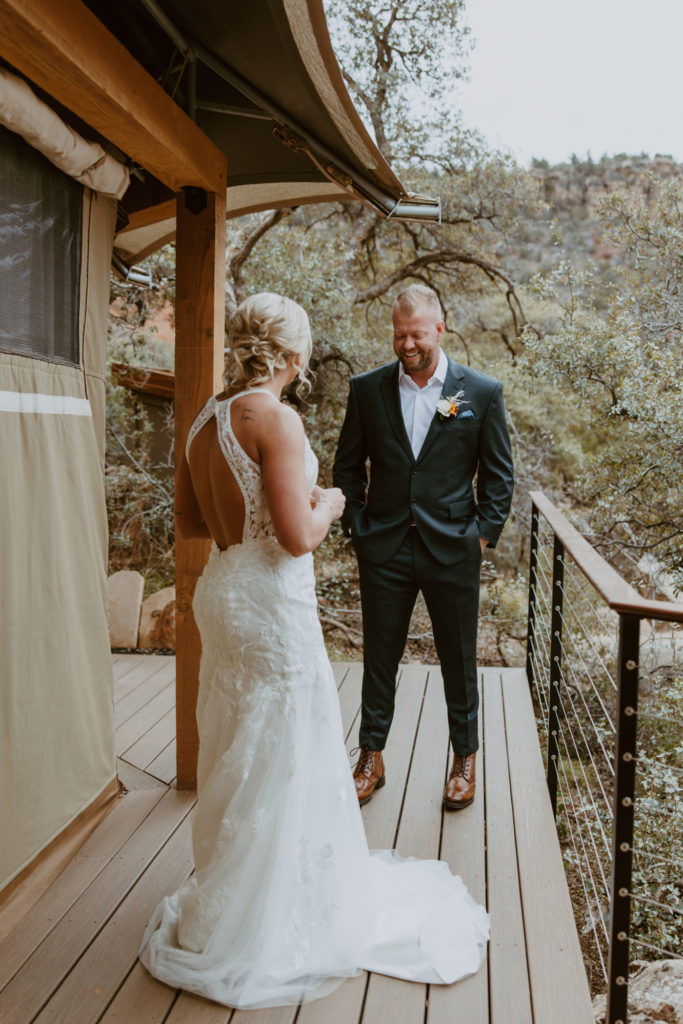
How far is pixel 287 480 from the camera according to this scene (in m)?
1.85

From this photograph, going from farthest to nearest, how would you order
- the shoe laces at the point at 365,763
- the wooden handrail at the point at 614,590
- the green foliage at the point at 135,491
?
the green foliage at the point at 135,491 → the shoe laces at the point at 365,763 → the wooden handrail at the point at 614,590

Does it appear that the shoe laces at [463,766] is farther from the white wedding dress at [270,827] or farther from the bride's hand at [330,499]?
the bride's hand at [330,499]

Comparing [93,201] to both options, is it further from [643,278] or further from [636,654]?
A: [643,278]

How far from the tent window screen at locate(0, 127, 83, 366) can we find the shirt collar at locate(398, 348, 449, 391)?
111cm

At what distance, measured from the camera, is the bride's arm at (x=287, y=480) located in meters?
1.84

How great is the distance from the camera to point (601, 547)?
241 inches

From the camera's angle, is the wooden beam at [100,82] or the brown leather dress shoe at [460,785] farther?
the brown leather dress shoe at [460,785]

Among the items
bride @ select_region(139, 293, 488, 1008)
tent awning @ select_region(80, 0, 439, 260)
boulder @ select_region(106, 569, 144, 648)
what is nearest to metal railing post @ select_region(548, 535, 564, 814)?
bride @ select_region(139, 293, 488, 1008)

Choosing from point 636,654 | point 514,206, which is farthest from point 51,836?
point 514,206

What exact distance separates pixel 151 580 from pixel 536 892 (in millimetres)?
5012

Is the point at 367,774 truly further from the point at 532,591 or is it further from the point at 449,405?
the point at 532,591

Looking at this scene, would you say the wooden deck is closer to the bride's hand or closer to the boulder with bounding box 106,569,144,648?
the bride's hand

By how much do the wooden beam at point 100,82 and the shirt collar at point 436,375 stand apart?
95 cm

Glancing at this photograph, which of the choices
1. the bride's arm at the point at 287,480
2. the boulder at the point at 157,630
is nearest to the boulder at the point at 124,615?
the boulder at the point at 157,630
